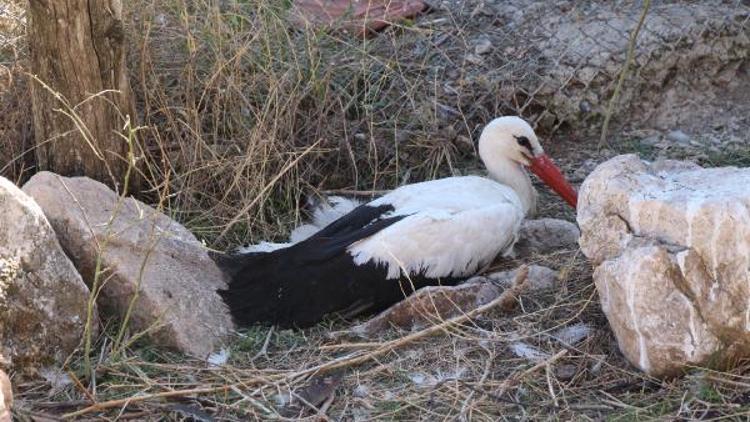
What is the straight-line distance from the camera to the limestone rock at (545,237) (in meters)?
5.30

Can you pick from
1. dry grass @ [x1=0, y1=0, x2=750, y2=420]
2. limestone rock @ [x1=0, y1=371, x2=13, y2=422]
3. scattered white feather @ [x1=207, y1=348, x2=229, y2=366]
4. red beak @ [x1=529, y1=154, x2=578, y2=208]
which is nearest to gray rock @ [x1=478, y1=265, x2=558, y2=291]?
dry grass @ [x1=0, y1=0, x2=750, y2=420]

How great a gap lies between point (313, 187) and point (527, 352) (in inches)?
66.5

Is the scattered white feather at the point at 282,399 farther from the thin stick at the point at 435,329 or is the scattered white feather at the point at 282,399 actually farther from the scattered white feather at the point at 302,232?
the scattered white feather at the point at 302,232

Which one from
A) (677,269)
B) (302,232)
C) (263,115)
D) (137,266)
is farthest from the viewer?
(263,115)

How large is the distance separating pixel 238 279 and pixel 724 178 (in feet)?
6.09

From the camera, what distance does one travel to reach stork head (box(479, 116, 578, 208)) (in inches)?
221

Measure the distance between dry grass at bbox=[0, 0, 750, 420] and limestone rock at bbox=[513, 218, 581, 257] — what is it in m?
0.27

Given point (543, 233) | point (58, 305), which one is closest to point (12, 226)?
point (58, 305)

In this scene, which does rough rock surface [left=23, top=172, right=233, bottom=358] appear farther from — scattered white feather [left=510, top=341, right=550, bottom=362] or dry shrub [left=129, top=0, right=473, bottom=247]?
scattered white feather [left=510, top=341, right=550, bottom=362]

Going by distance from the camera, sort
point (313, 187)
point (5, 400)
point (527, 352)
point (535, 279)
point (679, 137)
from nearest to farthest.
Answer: point (5, 400)
point (527, 352)
point (535, 279)
point (313, 187)
point (679, 137)

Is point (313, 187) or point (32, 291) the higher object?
point (32, 291)

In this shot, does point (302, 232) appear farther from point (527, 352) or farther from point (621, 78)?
point (621, 78)

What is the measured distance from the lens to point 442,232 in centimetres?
496

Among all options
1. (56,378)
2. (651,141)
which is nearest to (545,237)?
(651,141)
